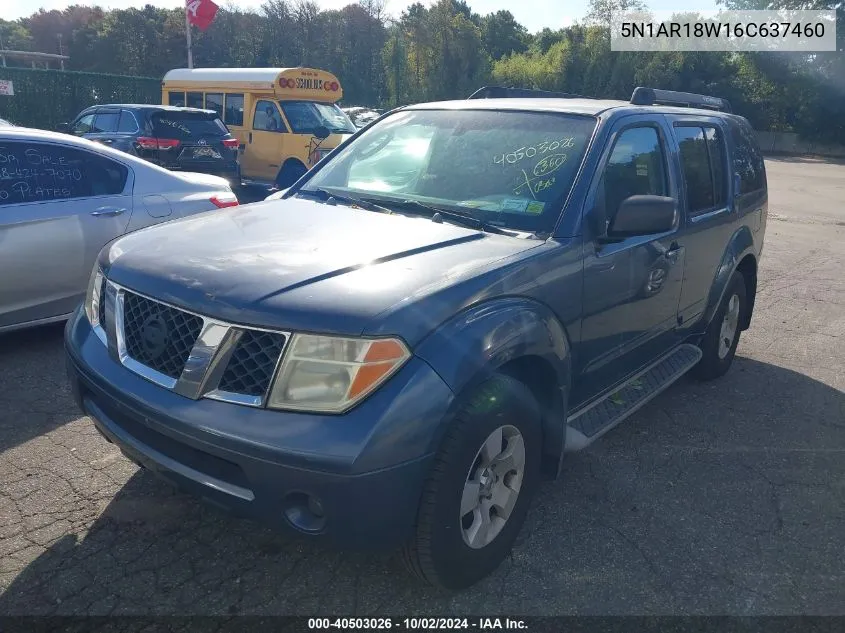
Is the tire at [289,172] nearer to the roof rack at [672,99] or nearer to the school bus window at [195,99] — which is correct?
the school bus window at [195,99]

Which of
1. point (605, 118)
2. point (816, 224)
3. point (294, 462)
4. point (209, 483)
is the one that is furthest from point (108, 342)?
point (816, 224)

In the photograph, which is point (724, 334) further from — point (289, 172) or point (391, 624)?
point (289, 172)

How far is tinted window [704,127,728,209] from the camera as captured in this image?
14.9 ft

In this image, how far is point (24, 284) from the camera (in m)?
4.60

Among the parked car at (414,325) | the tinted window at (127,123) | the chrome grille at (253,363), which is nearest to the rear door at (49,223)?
the parked car at (414,325)

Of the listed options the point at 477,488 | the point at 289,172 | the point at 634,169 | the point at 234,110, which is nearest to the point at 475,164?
the point at 634,169

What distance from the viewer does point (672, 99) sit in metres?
4.60

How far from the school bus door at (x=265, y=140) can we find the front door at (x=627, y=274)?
10.3 metres

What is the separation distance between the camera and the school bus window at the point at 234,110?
13787mm

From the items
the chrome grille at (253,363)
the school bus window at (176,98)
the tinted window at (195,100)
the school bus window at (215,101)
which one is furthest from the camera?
the school bus window at (176,98)

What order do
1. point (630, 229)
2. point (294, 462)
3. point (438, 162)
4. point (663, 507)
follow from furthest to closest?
point (438, 162), point (663, 507), point (630, 229), point (294, 462)

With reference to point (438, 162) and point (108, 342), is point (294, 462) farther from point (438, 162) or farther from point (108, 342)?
point (438, 162)

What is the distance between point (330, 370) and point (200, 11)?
21866 mm

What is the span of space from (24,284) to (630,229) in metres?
3.79
